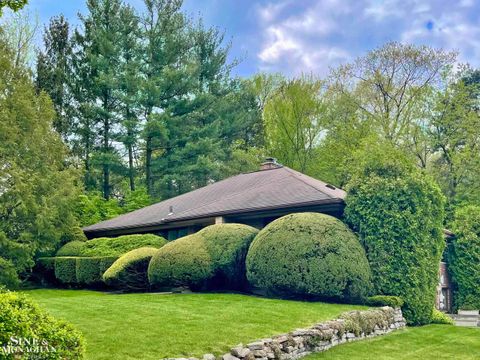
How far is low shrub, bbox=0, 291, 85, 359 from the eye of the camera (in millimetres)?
5406

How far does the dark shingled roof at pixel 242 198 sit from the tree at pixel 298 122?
34.4ft

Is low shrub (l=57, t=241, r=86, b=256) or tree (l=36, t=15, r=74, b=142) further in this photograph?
tree (l=36, t=15, r=74, b=142)

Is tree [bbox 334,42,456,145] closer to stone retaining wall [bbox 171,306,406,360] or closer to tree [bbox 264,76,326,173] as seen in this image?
tree [bbox 264,76,326,173]

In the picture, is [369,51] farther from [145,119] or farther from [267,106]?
[145,119]

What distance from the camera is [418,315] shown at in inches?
547

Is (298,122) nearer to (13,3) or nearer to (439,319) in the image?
(439,319)

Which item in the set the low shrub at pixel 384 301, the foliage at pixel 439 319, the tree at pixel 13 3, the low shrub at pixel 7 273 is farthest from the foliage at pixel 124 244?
the tree at pixel 13 3

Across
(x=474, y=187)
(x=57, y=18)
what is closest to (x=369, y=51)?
(x=474, y=187)

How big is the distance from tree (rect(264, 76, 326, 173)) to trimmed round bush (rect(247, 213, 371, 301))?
19406 millimetres

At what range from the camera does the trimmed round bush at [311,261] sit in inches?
508

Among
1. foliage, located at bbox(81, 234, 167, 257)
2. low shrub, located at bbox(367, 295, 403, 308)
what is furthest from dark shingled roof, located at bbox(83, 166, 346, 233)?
low shrub, located at bbox(367, 295, 403, 308)

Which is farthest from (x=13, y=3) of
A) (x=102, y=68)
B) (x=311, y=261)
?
(x=102, y=68)

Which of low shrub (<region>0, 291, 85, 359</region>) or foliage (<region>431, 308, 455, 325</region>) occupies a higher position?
low shrub (<region>0, 291, 85, 359</region>)

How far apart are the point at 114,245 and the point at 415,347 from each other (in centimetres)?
1155
